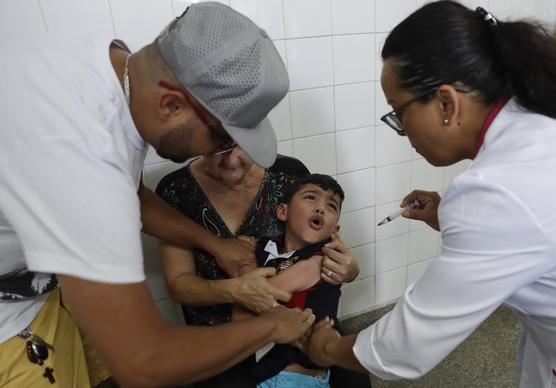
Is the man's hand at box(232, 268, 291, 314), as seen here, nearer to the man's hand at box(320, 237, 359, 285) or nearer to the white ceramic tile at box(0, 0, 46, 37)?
the man's hand at box(320, 237, 359, 285)

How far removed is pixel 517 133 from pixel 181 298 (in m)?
1.11

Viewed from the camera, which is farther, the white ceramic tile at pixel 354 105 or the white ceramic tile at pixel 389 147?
the white ceramic tile at pixel 389 147

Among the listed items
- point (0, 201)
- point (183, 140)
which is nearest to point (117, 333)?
point (0, 201)

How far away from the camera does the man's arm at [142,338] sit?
0.69 m

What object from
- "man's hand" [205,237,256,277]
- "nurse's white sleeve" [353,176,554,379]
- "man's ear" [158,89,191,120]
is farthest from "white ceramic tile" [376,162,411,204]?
"man's ear" [158,89,191,120]

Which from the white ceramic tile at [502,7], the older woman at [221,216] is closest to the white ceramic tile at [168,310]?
the older woman at [221,216]

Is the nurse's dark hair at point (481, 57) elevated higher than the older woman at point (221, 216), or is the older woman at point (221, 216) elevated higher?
the nurse's dark hair at point (481, 57)

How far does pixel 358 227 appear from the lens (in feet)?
6.82

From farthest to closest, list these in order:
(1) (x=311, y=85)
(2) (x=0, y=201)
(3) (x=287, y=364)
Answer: (1) (x=311, y=85) < (3) (x=287, y=364) < (2) (x=0, y=201)

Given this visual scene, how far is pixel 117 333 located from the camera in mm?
717

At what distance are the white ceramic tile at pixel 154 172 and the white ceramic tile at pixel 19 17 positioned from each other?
1.94ft

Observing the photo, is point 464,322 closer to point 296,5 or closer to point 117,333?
point 117,333

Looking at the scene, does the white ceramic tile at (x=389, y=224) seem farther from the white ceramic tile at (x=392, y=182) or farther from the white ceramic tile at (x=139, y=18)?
the white ceramic tile at (x=139, y=18)

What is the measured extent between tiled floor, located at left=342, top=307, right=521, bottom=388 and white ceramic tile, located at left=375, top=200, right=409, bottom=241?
0.53 m
